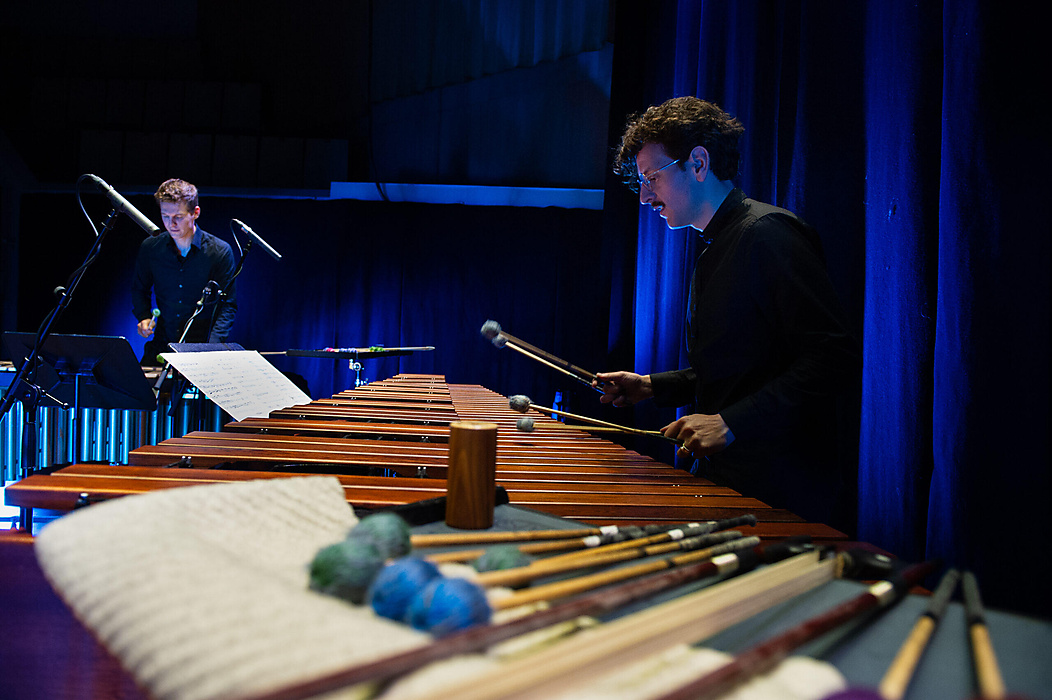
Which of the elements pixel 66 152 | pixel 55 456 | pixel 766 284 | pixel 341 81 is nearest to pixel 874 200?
pixel 766 284

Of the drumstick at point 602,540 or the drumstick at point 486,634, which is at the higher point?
the drumstick at point 486,634

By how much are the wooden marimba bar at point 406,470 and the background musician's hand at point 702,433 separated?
0.09 m

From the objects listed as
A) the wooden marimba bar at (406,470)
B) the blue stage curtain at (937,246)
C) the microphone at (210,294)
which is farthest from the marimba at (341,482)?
the microphone at (210,294)

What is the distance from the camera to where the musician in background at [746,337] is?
1676 millimetres

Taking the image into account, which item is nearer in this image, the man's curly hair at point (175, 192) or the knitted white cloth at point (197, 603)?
the knitted white cloth at point (197, 603)

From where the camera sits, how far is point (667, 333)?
4.00m

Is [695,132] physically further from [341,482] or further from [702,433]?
[341,482]

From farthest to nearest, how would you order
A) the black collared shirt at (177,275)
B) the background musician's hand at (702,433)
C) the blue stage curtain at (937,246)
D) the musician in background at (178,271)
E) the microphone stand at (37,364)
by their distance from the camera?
the black collared shirt at (177,275) < the musician in background at (178,271) < the microphone stand at (37,364) < the background musician's hand at (702,433) < the blue stage curtain at (937,246)

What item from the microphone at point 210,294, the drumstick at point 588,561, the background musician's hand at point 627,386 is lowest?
the drumstick at point 588,561

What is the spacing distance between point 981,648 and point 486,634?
0.42 metres

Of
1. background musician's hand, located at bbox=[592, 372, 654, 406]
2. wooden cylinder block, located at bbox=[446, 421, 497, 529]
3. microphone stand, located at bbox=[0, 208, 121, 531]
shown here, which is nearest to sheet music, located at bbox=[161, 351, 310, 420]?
microphone stand, located at bbox=[0, 208, 121, 531]

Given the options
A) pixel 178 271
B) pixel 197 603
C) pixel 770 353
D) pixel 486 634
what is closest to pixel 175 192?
pixel 178 271

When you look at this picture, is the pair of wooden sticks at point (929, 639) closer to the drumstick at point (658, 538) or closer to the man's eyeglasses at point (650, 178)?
the drumstick at point (658, 538)

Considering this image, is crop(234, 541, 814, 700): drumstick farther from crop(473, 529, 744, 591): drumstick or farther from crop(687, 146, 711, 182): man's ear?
crop(687, 146, 711, 182): man's ear
